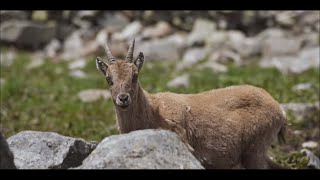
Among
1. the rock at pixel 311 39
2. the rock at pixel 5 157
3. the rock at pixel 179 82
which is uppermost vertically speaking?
the rock at pixel 5 157

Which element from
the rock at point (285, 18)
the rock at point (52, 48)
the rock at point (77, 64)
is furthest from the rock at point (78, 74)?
the rock at point (285, 18)

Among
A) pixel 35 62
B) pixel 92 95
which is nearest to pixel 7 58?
pixel 35 62

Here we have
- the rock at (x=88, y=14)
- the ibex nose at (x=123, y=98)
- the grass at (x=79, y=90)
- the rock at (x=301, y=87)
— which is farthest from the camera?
the rock at (x=88, y=14)

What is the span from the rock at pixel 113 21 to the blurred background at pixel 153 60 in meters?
0.04

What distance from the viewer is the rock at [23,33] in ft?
93.4

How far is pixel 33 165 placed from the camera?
8969 millimetres

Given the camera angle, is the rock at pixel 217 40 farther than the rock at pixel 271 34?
No

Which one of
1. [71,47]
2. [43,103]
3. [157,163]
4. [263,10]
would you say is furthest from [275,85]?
[157,163]

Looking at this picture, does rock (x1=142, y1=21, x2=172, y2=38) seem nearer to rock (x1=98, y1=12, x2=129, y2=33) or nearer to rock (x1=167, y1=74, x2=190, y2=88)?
rock (x1=98, y1=12, x2=129, y2=33)

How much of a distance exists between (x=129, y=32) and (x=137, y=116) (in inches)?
731

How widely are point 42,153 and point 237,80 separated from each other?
470 inches

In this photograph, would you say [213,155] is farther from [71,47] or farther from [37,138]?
[71,47]

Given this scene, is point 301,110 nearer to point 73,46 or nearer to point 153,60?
point 153,60

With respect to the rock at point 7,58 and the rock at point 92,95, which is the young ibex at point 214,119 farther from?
the rock at point 7,58
